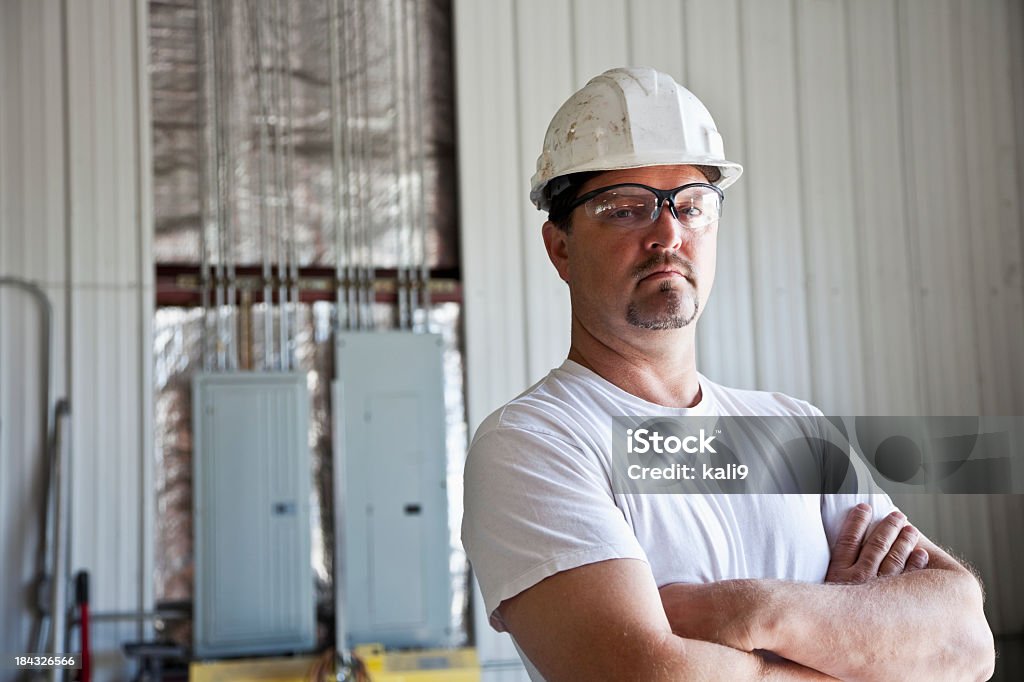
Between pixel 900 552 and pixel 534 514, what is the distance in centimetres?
50

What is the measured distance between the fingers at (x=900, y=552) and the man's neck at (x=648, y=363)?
0.34m

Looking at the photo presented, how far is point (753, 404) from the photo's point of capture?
1540mm

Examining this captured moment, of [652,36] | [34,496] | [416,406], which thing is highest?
[652,36]

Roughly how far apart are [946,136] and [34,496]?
4.70 m

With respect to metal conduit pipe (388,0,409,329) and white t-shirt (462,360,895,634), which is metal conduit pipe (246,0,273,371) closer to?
metal conduit pipe (388,0,409,329)

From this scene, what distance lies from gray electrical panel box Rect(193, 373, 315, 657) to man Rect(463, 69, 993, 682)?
306 centimetres

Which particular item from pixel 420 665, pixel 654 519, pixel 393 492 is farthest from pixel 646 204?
pixel 393 492

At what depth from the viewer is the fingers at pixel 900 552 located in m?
1.29

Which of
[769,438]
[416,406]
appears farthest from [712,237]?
[416,406]

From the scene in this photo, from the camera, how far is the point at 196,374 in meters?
4.34

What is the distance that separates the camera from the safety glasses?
1.37 metres

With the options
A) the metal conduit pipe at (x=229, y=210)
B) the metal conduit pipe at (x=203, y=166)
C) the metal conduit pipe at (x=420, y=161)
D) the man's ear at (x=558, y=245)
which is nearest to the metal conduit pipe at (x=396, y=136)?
the metal conduit pipe at (x=420, y=161)

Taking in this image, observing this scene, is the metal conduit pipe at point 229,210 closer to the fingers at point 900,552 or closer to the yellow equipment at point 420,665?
the yellow equipment at point 420,665

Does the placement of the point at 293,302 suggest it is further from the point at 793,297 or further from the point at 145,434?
the point at 793,297
